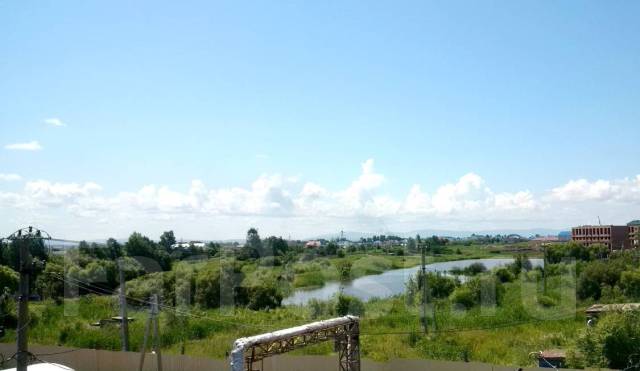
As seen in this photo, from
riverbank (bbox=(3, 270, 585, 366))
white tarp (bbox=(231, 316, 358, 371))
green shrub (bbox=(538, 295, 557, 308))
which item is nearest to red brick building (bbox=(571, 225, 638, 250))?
green shrub (bbox=(538, 295, 557, 308))

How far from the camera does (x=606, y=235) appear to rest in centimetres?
7400

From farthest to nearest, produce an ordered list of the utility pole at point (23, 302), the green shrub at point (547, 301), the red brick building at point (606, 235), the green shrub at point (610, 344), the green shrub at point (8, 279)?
the red brick building at point (606, 235) < the green shrub at point (8, 279) < the green shrub at point (547, 301) < the green shrub at point (610, 344) < the utility pole at point (23, 302)

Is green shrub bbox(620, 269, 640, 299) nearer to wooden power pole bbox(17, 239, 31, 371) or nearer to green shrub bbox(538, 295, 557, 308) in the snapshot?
green shrub bbox(538, 295, 557, 308)

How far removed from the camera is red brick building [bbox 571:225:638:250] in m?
69.8

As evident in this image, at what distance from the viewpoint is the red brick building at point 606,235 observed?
69.8 metres

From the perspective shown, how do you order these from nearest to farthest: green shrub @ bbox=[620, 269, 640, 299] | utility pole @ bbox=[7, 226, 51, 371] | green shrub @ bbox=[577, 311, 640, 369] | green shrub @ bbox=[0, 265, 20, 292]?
utility pole @ bbox=[7, 226, 51, 371] → green shrub @ bbox=[577, 311, 640, 369] → green shrub @ bbox=[620, 269, 640, 299] → green shrub @ bbox=[0, 265, 20, 292]

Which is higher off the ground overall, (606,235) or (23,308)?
(23,308)

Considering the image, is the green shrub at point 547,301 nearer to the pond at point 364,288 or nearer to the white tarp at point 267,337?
the pond at point 364,288

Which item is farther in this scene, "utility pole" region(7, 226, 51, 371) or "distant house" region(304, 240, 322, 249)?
"distant house" region(304, 240, 322, 249)

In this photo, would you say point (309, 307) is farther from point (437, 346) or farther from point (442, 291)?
point (437, 346)

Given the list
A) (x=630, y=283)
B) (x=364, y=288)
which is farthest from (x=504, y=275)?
(x=630, y=283)

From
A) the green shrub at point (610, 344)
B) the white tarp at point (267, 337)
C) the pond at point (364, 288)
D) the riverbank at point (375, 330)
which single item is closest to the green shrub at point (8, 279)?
the riverbank at point (375, 330)

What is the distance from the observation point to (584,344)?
46.7 feet

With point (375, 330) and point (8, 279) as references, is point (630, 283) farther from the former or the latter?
point (8, 279)
